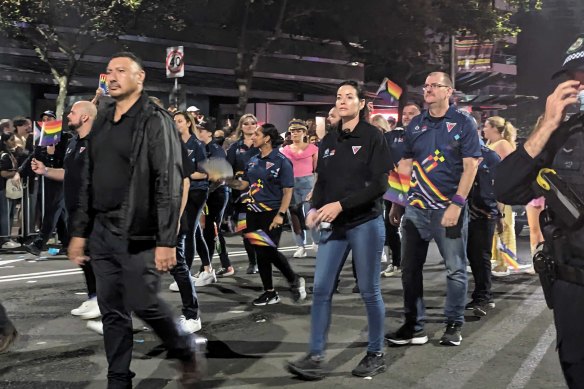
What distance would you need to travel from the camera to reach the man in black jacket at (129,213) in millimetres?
4059

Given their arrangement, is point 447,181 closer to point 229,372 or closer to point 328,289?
point 328,289

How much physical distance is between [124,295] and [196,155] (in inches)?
134

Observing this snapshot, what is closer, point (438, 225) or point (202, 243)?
point (438, 225)

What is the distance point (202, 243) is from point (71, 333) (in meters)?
2.38

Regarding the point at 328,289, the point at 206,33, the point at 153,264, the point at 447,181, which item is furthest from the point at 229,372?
the point at 206,33

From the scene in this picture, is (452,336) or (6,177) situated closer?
(452,336)

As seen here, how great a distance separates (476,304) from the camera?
23.4 feet

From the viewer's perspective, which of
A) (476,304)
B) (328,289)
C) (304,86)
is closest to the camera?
(328,289)

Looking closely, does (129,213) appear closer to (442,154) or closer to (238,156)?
(442,154)

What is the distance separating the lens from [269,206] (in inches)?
296

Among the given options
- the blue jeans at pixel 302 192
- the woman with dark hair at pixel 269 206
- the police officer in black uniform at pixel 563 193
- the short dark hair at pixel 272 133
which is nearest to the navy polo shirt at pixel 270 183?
the woman with dark hair at pixel 269 206

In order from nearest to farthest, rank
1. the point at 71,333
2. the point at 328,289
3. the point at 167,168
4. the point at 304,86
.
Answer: the point at 167,168
the point at 328,289
the point at 71,333
the point at 304,86

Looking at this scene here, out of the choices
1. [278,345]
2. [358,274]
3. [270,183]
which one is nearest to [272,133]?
[270,183]

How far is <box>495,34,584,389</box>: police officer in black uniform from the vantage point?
2.59 meters
